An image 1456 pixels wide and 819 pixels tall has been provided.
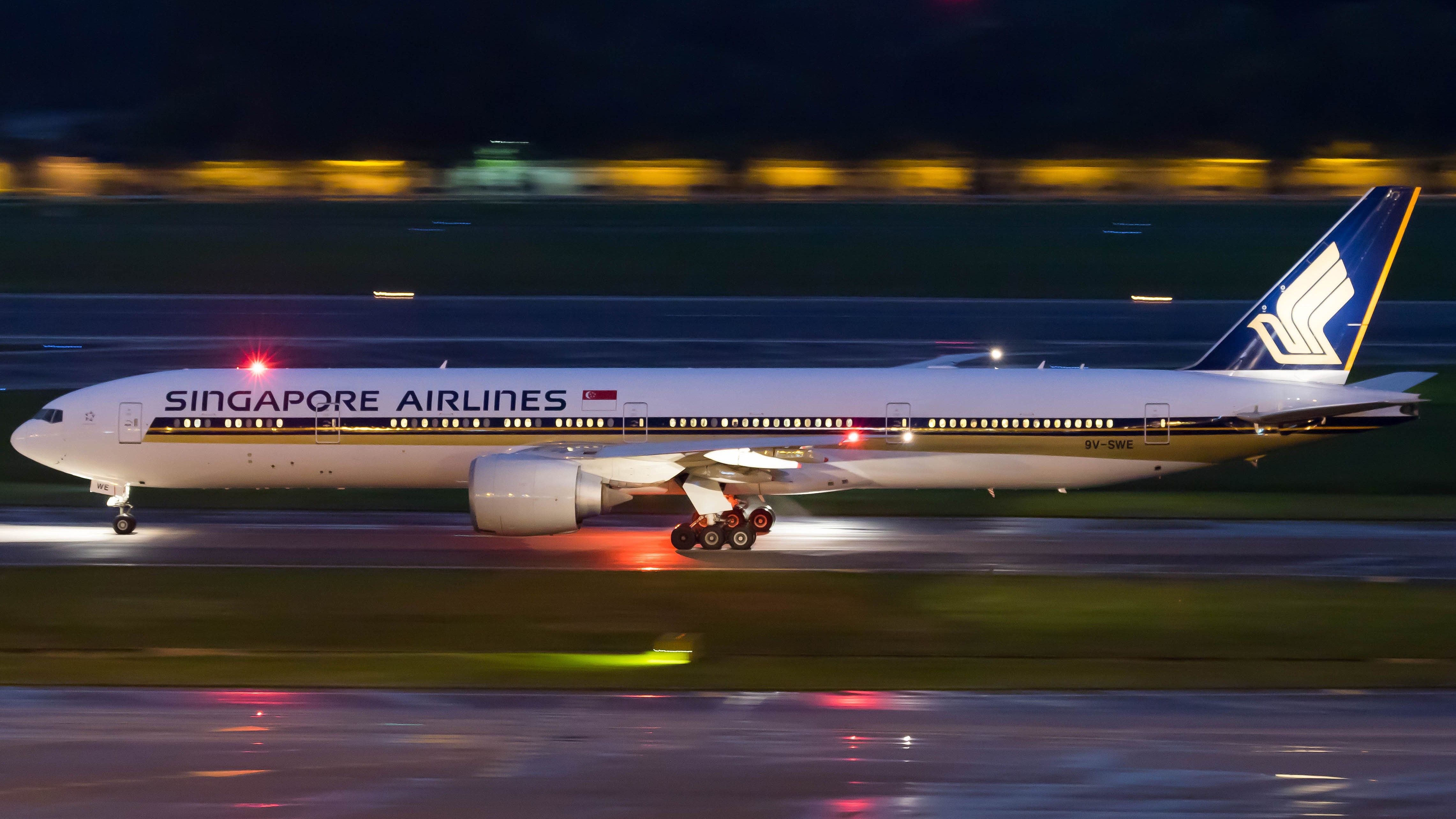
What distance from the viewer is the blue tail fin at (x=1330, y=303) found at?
102ft

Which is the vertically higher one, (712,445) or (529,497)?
Answer: (712,445)

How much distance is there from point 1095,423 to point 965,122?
5954 centimetres

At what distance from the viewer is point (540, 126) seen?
288 ft

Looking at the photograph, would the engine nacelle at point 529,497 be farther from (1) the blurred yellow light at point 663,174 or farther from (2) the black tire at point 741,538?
(1) the blurred yellow light at point 663,174

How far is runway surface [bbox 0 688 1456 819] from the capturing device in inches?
Result: 571

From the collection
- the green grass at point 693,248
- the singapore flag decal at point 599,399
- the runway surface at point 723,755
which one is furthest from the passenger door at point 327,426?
the green grass at point 693,248

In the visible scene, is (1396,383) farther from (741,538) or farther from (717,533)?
(717,533)

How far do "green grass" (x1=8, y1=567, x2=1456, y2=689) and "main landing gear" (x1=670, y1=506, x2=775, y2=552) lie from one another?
2.84 m

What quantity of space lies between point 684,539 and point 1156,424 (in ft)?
29.9

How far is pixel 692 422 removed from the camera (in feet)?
99.4

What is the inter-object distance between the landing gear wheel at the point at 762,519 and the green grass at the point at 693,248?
1356 inches

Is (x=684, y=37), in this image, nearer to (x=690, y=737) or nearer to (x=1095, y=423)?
(x=1095, y=423)

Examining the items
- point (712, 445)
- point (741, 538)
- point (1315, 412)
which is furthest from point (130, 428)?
point (1315, 412)

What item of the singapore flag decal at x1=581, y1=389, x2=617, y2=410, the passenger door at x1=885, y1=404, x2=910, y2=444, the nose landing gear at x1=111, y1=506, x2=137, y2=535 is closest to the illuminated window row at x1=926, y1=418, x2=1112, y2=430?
the passenger door at x1=885, y1=404, x2=910, y2=444
